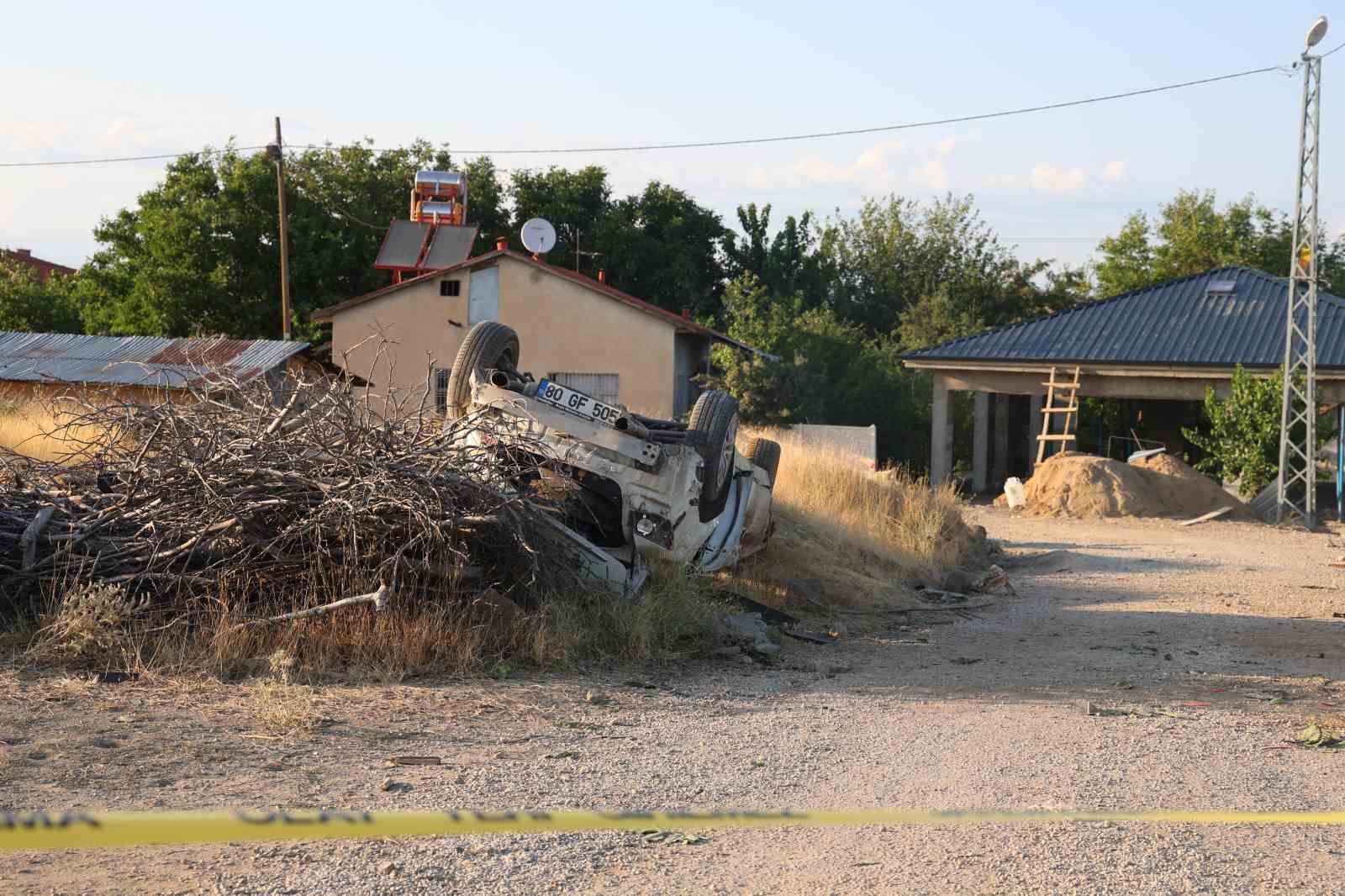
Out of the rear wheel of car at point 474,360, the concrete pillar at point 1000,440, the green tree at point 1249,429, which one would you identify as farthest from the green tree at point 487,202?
the rear wheel of car at point 474,360

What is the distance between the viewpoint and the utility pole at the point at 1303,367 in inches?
825

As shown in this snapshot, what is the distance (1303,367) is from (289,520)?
21348mm

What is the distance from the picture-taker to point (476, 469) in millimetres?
8609

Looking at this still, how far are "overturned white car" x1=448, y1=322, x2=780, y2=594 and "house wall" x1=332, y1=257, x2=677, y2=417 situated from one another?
20.5 metres

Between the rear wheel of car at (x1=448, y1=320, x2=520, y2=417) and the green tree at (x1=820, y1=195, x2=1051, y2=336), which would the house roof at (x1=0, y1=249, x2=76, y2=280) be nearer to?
the green tree at (x1=820, y1=195, x2=1051, y2=336)

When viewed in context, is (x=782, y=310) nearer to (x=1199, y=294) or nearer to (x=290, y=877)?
(x=1199, y=294)

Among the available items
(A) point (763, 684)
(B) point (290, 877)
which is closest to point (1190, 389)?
(A) point (763, 684)

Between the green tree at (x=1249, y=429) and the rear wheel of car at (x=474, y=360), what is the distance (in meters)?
18.3

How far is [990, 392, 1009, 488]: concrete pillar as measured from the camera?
34344 millimetres

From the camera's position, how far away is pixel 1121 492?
23.8 m

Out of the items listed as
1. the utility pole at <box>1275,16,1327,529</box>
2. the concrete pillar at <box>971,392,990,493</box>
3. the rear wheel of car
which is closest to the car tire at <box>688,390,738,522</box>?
the rear wheel of car

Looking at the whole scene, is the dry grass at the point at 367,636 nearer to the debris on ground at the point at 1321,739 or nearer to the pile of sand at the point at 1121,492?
the debris on ground at the point at 1321,739

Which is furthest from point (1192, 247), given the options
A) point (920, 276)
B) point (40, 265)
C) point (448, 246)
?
point (40, 265)

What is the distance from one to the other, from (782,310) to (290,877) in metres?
31.2
